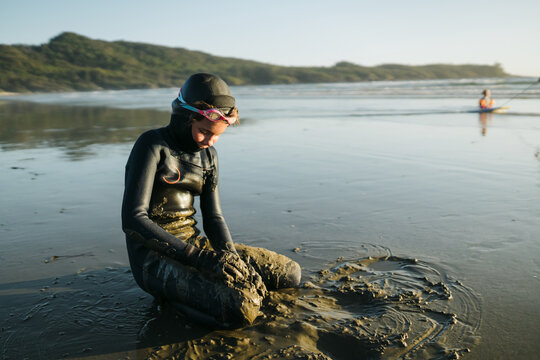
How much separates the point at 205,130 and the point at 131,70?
120m

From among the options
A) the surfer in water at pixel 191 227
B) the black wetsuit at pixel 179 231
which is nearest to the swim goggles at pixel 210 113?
the surfer in water at pixel 191 227

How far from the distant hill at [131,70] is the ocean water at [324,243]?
77261 mm

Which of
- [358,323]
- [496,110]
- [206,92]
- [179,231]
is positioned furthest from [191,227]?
[496,110]

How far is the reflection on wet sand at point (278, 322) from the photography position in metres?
2.47

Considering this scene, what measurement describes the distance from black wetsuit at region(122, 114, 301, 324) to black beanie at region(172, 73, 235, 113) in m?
0.19

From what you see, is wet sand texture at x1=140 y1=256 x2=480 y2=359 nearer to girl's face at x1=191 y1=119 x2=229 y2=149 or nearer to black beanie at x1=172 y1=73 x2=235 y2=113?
girl's face at x1=191 y1=119 x2=229 y2=149

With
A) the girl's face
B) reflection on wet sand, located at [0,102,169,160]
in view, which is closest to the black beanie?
the girl's face

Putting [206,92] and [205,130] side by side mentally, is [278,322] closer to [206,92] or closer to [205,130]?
[205,130]

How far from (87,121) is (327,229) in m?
14.6

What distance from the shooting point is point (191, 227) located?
3330 mm

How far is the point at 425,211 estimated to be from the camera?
5117mm

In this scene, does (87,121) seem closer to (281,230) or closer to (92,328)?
(281,230)

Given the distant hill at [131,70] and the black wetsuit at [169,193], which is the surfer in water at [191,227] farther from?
the distant hill at [131,70]

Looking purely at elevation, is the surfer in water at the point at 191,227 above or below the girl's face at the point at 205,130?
below
